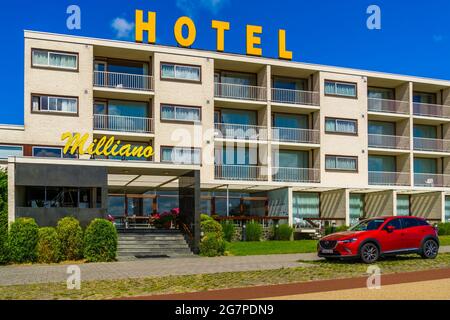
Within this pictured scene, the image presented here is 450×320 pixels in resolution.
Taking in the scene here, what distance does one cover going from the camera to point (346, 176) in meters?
41.8

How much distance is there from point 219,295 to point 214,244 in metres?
12.3

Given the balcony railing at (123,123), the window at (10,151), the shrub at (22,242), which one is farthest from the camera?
the balcony railing at (123,123)

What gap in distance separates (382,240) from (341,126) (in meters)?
22.9

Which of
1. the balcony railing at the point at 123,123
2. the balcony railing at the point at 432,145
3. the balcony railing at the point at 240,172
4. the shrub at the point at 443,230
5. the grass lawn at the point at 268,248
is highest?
the balcony railing at the point at 123,123

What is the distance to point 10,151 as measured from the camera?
3309cm

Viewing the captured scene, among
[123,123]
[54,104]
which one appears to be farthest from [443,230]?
[54,104]

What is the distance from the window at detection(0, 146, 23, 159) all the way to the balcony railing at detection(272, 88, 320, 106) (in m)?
17.4

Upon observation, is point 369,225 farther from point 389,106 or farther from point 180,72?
point 389,106

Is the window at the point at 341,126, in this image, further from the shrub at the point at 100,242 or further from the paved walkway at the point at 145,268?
the shrub at the point at 100,242

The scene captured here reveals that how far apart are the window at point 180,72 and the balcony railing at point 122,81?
1.06 metres


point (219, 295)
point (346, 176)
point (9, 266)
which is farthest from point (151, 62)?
point (219, 295)

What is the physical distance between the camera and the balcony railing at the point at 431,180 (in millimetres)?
44963

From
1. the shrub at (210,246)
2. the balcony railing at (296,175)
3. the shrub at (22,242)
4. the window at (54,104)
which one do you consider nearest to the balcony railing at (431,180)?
the balcony railing at (296,175)
